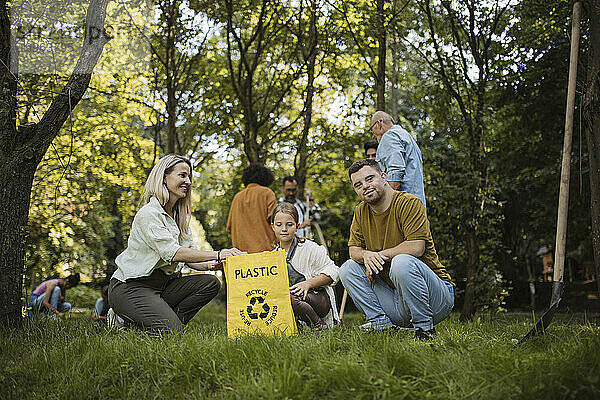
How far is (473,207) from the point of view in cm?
697

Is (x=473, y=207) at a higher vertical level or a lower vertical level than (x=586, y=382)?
higher

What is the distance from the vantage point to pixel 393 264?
3.44 meters

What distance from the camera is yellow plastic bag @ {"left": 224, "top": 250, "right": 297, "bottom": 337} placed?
374 centimetres

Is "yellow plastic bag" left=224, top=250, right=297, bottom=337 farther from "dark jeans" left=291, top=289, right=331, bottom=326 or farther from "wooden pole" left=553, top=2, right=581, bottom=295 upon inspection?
"wooden pole" left=553, top=2, right=581, bottom=295

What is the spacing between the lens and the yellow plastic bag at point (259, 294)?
3.74m

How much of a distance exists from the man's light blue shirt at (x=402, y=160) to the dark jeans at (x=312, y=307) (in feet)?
3.85

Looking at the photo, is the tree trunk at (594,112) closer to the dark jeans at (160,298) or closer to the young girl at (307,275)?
the young girl at (307,275)

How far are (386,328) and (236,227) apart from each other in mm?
2602

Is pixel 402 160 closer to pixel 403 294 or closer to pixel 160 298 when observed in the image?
pixel 403 294

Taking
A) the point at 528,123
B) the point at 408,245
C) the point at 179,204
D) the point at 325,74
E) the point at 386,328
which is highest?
the point at 325,74

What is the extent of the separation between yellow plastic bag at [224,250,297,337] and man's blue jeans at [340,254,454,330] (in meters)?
0.49

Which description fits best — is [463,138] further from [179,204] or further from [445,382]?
[445,382]

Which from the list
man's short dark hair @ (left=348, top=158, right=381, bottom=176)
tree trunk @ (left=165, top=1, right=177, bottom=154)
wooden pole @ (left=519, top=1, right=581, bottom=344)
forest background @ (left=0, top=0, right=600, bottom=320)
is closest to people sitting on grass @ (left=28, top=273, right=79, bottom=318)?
forest background @ (left=0, top=0, right=600, bottom=320)

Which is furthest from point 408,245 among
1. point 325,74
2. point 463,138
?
point 325,74
